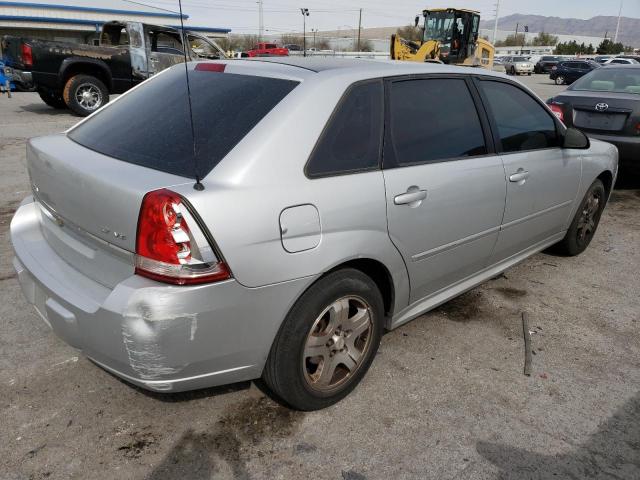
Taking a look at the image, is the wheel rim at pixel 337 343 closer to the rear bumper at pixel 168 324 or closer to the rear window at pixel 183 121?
the rear bumper at pixel 168 324

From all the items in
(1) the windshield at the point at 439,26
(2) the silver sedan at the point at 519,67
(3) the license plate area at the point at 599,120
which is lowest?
(2) the silver sedan at the point at 519,67

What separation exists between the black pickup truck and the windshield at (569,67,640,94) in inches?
302

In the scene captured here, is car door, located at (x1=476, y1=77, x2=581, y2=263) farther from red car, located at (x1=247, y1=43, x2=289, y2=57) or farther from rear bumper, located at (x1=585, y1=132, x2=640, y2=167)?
red car, located at (x1=247, y1=43, x2=289, y2=57)

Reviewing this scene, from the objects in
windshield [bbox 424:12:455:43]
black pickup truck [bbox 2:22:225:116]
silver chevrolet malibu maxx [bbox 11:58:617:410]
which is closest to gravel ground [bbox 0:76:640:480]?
silver chevrolet malibu maxx [bbox 11:58:617:410]

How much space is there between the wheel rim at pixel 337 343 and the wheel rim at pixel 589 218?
2.78 metres

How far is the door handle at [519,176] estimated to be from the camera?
129 inches

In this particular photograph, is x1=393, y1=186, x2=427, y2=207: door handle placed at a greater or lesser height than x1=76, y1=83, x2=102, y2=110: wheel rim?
greater

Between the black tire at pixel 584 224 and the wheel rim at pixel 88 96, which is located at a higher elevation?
the wheel rim at pixel 88 96

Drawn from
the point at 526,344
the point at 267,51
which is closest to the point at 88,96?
the point at 526,344

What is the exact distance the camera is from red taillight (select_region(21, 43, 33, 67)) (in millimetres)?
10766

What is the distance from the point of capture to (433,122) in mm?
2865

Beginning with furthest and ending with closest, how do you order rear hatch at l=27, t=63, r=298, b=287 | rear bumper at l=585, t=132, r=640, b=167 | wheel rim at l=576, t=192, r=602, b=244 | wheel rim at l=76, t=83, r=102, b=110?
wheel rim at l=76, t=83, r=102, b=110
rear bumper at l=585, t=132, r=640, b=167
wheel rim at l=576, t=192, r=602, b=244
rear hatch at l=27, t=63, r=298, b=287

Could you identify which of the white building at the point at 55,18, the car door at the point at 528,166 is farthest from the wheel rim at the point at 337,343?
the white building at the point at 55,18

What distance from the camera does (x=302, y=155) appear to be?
86.2 inches
